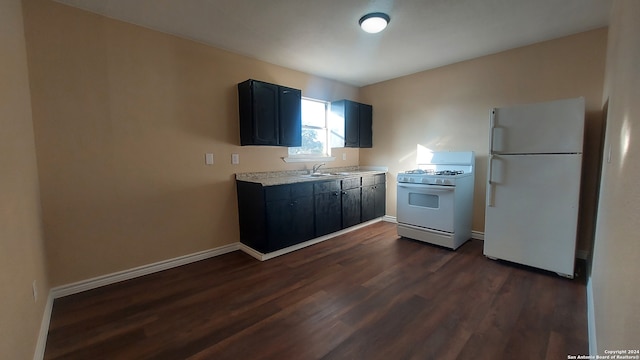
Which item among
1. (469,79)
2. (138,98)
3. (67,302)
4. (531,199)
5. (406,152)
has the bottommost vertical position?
(67,302)

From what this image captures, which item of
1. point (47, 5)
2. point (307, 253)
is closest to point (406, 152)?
point (307, 253)

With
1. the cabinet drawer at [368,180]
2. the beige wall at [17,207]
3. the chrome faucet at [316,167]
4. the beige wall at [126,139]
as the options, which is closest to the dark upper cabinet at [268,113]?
the beige wall at [126,139]

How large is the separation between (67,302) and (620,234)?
366 centimetres

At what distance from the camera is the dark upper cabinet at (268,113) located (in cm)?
315

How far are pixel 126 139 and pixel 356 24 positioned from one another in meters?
2.50

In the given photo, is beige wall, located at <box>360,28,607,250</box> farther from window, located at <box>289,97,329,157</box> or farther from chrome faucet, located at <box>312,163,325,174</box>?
chrome faucet, located at <box>312,163,325,174</box>

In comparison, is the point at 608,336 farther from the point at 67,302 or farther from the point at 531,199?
the point at 67,302

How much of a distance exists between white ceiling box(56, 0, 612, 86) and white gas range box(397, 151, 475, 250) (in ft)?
4.86

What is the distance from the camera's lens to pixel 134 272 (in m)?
2.64

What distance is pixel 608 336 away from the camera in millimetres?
1147

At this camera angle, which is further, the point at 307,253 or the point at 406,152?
the point at 406,152

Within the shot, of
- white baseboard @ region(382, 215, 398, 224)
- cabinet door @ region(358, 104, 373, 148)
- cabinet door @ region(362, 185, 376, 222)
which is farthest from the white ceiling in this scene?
white baseboard @ region(382, 215, 398, 224)

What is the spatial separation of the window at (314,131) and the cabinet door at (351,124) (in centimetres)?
35

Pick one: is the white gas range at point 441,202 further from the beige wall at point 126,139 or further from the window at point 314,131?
the beige wall at point 126,139
